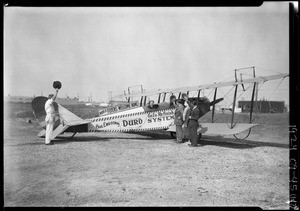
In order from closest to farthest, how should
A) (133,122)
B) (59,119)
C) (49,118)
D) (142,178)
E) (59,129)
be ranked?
(142,178)
(49,118)
(59,129)
(59,119)
(133,122)

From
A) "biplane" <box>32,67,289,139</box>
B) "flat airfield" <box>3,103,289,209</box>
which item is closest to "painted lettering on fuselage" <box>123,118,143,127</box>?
"biplane" <box>32,67,289,139</box>

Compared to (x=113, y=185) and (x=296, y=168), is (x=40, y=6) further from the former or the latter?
(x=296, y=168)

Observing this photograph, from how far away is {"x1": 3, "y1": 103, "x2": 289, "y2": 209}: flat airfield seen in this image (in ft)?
13.7

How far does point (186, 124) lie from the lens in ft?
29.2

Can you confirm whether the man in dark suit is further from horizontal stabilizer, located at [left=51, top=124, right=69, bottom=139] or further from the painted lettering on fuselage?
horizontal stabilizer, located at [left=51, top=124, right=69, bottom=139]

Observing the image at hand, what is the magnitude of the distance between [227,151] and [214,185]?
10.3ft

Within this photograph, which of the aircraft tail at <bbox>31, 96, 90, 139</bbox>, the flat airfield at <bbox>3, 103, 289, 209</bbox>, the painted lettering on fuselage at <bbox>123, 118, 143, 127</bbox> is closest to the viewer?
the flat airfield at <bbox>3, 103, 289, 209</bbox>

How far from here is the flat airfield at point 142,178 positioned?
417 cm

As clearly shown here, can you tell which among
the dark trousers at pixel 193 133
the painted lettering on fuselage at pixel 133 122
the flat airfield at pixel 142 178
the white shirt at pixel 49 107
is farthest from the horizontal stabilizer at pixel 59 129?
the dark trousers at pixel 193 133

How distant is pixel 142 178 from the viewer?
16.4ft

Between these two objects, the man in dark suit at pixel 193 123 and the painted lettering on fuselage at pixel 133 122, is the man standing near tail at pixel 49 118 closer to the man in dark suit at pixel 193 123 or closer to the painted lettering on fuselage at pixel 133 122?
the painted lettering on fuselage at pixel 133 122

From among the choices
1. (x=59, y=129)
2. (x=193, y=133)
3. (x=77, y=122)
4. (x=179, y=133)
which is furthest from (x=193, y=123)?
(x=59, y=129)

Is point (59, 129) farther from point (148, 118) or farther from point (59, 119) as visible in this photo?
point (148, 118)

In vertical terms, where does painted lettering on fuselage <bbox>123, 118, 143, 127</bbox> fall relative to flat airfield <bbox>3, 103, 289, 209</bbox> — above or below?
above
